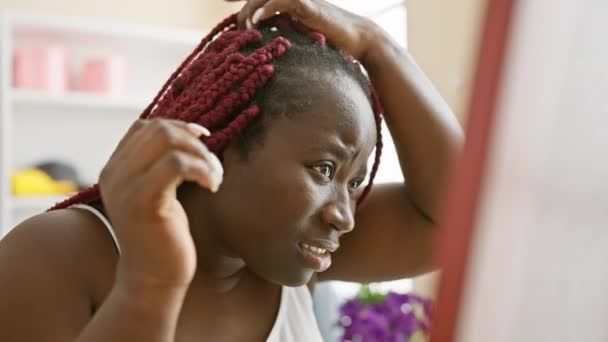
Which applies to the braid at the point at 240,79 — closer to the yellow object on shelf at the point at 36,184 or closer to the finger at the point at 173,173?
the finger at the point at 173,173

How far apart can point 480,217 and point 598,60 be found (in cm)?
8

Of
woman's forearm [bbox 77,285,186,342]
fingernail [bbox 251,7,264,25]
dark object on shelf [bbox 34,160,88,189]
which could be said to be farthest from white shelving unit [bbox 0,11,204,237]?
woman's forearm [bbox 77,285,186,342]

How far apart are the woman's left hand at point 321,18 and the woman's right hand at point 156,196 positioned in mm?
364

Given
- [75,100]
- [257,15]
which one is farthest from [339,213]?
[75,100]

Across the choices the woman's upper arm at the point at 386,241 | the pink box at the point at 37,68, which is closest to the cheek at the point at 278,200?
the woman's upper arm at the point at 386,241

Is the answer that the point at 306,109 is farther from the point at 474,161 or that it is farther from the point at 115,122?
the point at 115,122

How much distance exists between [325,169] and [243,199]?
92 millimetres

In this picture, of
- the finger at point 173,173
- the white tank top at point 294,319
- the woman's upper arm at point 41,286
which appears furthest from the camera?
the white tank top at point 294,319

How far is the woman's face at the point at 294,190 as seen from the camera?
71 cm

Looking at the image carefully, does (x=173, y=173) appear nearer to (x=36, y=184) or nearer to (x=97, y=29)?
(x=36, y=184)

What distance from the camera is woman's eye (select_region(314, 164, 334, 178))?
2.39ft

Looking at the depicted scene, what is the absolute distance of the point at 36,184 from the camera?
298 cm

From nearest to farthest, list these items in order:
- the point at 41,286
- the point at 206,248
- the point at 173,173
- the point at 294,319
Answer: the point at 173,173, the point at 41,286, the point at 206,248, the point at 294,319

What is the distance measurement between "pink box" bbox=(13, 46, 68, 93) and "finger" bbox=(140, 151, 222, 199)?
9.23ft
